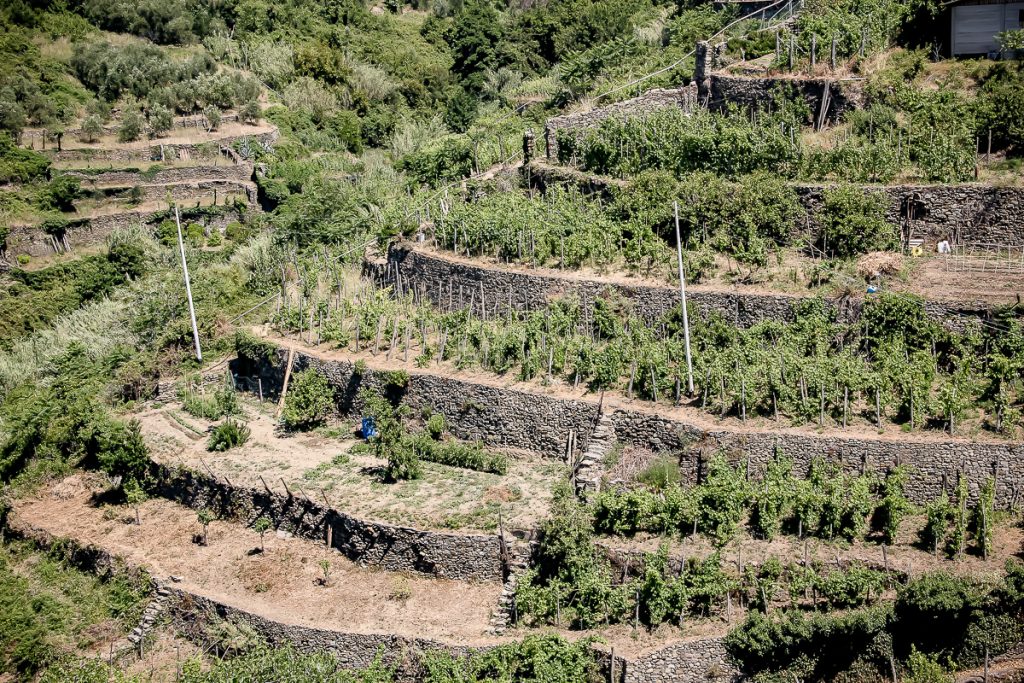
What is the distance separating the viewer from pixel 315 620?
71.9ft

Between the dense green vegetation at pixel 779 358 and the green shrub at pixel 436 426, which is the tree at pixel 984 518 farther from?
the green shrub at pixel 436 426

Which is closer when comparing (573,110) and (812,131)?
(812,131)

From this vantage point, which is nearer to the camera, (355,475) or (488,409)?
(355,475)

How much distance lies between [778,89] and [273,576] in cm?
1657

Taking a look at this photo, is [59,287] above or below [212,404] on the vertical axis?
above

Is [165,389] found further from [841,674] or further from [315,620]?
[841,674]

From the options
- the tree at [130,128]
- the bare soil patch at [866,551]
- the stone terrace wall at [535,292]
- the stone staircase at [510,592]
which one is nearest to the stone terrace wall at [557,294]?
the stone terrace wall at [535,292]

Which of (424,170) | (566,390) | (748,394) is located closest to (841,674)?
(748,394)

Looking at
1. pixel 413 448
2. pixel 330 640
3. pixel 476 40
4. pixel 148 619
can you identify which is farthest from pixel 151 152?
pixel 330 640

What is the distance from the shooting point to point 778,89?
31.0m

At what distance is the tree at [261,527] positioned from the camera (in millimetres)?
24484

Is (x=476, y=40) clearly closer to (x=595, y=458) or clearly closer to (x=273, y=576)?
(x=595, y=458)

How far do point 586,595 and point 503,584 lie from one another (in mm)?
1648

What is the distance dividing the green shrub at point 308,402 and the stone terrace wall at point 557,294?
3.29 m
